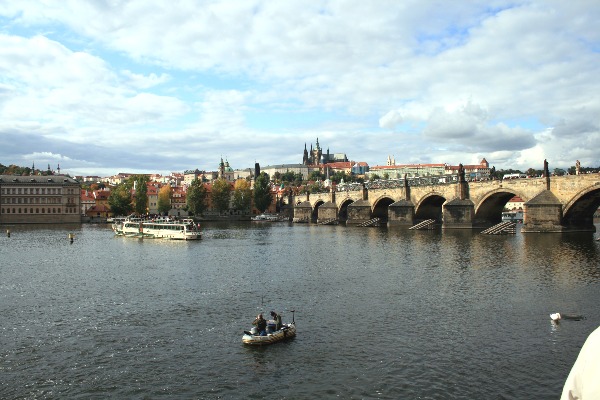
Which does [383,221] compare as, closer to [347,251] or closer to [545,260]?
[347,251]

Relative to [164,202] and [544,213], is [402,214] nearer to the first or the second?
[544,213]

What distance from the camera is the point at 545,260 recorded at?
114 ft

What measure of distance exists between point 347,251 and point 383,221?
43977 millimetres

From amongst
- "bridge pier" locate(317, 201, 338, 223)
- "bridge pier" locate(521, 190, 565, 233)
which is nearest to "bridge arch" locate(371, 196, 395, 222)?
"bridge pier" locate(317, 201, 338, 223)

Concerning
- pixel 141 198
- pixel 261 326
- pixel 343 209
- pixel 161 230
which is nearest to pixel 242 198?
pixel 141 198

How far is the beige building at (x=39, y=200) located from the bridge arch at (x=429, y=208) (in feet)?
249

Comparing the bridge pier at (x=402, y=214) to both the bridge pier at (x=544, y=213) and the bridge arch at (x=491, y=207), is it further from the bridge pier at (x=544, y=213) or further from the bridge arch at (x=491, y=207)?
the bridge pier at (x=544, y=213)

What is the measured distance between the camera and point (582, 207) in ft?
172

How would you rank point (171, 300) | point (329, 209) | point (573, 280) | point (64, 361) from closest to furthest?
point (64, 361)
point (171, 300)
point (573, 280)
point (329, 209)

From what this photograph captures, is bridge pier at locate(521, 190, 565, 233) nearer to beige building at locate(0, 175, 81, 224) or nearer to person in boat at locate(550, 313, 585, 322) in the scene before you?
person in boat at locate(550, 313, 585, 322)

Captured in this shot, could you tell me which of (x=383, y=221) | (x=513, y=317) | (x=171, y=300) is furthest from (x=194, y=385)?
(x=383, y=221)

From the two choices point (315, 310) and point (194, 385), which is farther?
point (315, 310)

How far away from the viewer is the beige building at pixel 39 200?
109 meters

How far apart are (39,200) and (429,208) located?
3258 inches
